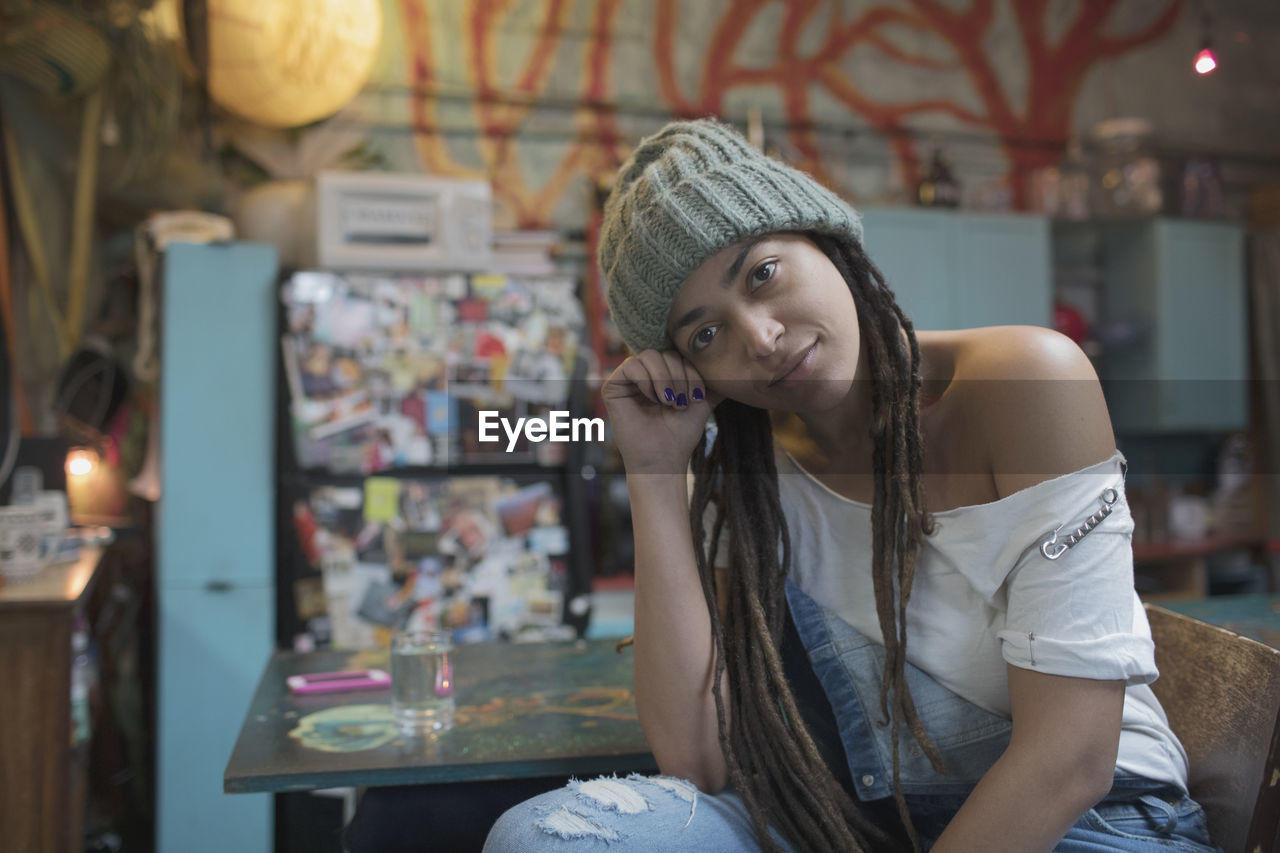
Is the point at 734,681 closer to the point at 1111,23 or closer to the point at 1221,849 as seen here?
the point at 1221,849

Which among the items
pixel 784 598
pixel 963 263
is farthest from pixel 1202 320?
pixel 784 598

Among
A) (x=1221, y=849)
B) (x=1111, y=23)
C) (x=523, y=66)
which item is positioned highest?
(x=1111, y=23)

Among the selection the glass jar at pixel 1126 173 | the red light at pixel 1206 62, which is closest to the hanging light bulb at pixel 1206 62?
the red light at pixel 1206 62

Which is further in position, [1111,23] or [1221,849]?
[1111,23]

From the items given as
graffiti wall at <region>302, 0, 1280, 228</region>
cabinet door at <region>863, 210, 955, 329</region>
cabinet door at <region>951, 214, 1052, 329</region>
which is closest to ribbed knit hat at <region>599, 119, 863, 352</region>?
graffiti wall at <region>302, 0, 1280, 228</region>

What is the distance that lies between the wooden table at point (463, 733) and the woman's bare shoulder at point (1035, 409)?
0.55 metres

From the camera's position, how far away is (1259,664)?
1013 millimetres

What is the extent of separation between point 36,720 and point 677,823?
4.88 ft

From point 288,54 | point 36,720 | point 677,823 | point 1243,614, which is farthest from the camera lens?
point 288,54

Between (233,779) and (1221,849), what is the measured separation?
107 centimetres

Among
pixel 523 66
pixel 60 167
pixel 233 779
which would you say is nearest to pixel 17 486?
pixel 60 167

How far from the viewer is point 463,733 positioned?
47.3 inches

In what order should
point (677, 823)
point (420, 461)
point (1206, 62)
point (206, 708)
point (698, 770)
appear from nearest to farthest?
point (677, 823)
point (698, 770)
point (1206, 62)
point (206, 708)
point (420, 461)

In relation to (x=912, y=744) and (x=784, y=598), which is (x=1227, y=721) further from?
(x=784, y=598)
